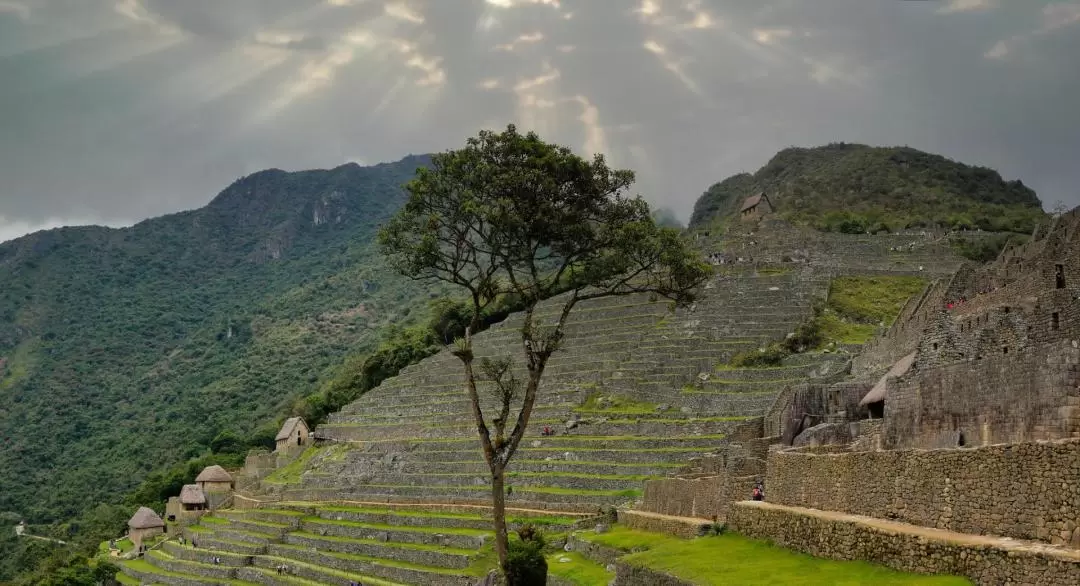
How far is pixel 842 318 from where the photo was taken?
138 feet

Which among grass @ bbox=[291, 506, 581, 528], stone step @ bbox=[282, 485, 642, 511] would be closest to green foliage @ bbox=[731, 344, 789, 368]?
stone step @ bbox=[282, 485, 642, 511]

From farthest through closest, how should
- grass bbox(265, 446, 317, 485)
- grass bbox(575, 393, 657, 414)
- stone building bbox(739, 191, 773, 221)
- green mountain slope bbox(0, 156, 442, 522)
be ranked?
green mountain slope bbox(0, 156, 442, 522)
stone building bbox(739, 191, 773, 221)
grass bbox(265, 446, 317, 485)
grass bbox(575, 393, 657, 414)

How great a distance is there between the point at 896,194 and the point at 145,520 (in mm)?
52416

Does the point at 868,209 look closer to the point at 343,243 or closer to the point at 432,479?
the point at 432,479

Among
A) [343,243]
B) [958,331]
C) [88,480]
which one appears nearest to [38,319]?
[343,243]

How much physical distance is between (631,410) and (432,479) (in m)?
7.65

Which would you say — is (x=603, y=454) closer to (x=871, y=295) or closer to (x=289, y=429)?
(x=871, y=295)

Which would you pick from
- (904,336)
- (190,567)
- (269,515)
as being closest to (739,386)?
(904,336)

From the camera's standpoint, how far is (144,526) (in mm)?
52156

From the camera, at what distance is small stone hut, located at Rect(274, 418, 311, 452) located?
53594 mm

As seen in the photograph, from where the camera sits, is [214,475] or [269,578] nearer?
[269,578]

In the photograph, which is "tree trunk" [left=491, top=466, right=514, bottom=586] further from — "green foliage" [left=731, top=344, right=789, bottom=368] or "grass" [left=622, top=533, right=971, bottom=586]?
"green foliage" [left=731, top=344, right=789, bottom=368]

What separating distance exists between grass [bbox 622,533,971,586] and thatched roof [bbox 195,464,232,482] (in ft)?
134

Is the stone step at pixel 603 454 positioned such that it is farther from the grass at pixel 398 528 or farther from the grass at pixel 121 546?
the grass at pixel 121 546
